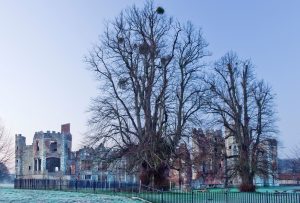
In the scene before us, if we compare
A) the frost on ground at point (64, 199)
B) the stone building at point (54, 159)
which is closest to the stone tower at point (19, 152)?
the stone building at point (54, 159)

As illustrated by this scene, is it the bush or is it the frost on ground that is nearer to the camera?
the frost on ground

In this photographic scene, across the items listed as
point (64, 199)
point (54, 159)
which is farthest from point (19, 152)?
point (64, 199)

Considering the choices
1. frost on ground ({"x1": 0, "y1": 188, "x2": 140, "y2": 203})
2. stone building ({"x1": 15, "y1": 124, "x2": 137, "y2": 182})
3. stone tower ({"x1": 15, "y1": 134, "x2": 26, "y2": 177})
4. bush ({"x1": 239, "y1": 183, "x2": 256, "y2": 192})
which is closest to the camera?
frost on ground ({"x1": 0, "y1": 188, "x2": 140, "y2": 203})

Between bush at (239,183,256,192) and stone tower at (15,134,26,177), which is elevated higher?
stone tower at (15,134,26,177)

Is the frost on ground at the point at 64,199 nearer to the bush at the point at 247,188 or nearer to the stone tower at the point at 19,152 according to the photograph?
the bush at the point at 247,188

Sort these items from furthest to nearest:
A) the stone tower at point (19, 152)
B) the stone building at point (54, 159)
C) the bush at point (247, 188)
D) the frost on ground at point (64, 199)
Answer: the stone tower at point (19, 152) < the stone building at point (54, 159) < the bush at point (247, 188) < the frost on ground at point (64, 199)

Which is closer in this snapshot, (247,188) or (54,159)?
(247,188)

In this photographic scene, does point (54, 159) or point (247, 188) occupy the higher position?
point (54, 159)

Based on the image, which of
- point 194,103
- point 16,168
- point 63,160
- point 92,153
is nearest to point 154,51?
point 194,103

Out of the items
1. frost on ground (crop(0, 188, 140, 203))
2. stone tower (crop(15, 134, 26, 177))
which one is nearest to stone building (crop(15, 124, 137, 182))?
stone tower (crop(15, 134, 26, 177))

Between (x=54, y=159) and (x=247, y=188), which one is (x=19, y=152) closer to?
(x=54, y=159)

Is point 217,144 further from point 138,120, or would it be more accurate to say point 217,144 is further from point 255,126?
point 138,120

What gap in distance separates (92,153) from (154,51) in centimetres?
998

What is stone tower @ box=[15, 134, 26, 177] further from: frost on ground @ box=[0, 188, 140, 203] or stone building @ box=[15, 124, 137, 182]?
frost on ground @ box=[0, 188, 140, 203]
